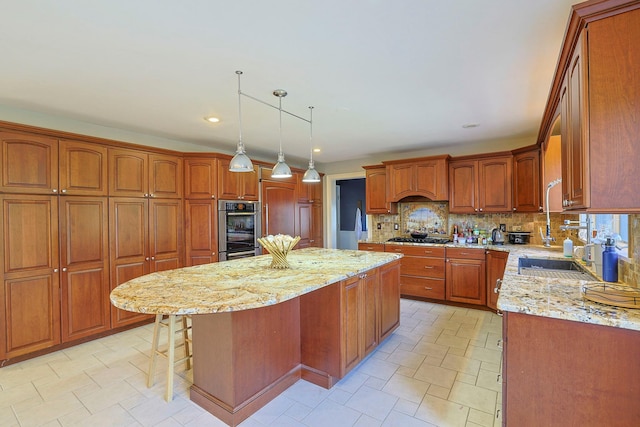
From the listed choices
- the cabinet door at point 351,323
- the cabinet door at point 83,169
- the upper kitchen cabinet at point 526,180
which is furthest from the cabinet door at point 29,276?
the upper kitchen cabinet at point 526,180

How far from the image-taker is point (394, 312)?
125 inches

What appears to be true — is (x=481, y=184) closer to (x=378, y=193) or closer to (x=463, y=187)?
(x=463, y=187)

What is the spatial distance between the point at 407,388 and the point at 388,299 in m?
0.88

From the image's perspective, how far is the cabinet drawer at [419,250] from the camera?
4285 mm

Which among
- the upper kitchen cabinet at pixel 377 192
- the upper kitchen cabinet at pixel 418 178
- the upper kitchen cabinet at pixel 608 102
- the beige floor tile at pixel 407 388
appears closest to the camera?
the upper kitchen cabinet at pixel 608 102

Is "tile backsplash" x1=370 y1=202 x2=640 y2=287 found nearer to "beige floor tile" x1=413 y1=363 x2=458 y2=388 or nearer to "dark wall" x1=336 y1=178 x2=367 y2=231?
"dark wall" x1=336 y1=178 x2=367 y2=231

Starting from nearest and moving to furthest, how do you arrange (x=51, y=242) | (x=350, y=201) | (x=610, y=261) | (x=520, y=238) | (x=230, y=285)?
(x=230, y=285)
(x=610, y=261)
(x=51, y=242)
(x=520, y=238)
(x=350, y=201)


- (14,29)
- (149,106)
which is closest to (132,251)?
(149,106)

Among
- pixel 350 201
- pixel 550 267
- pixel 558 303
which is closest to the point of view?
pixel 558 303

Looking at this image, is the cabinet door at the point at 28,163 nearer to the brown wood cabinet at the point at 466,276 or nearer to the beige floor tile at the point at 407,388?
the beige floor tile at the point at 407,388

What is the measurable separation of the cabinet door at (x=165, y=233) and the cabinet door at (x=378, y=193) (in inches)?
117

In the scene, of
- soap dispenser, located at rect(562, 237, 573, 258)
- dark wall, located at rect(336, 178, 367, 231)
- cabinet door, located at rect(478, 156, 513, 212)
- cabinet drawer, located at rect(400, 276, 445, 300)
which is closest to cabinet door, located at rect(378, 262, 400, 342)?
cabinet drawer, located at rect(400, 276, 445, 300)

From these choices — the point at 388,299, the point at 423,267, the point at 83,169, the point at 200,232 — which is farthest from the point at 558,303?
the point at 83,169

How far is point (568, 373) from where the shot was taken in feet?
4.53
